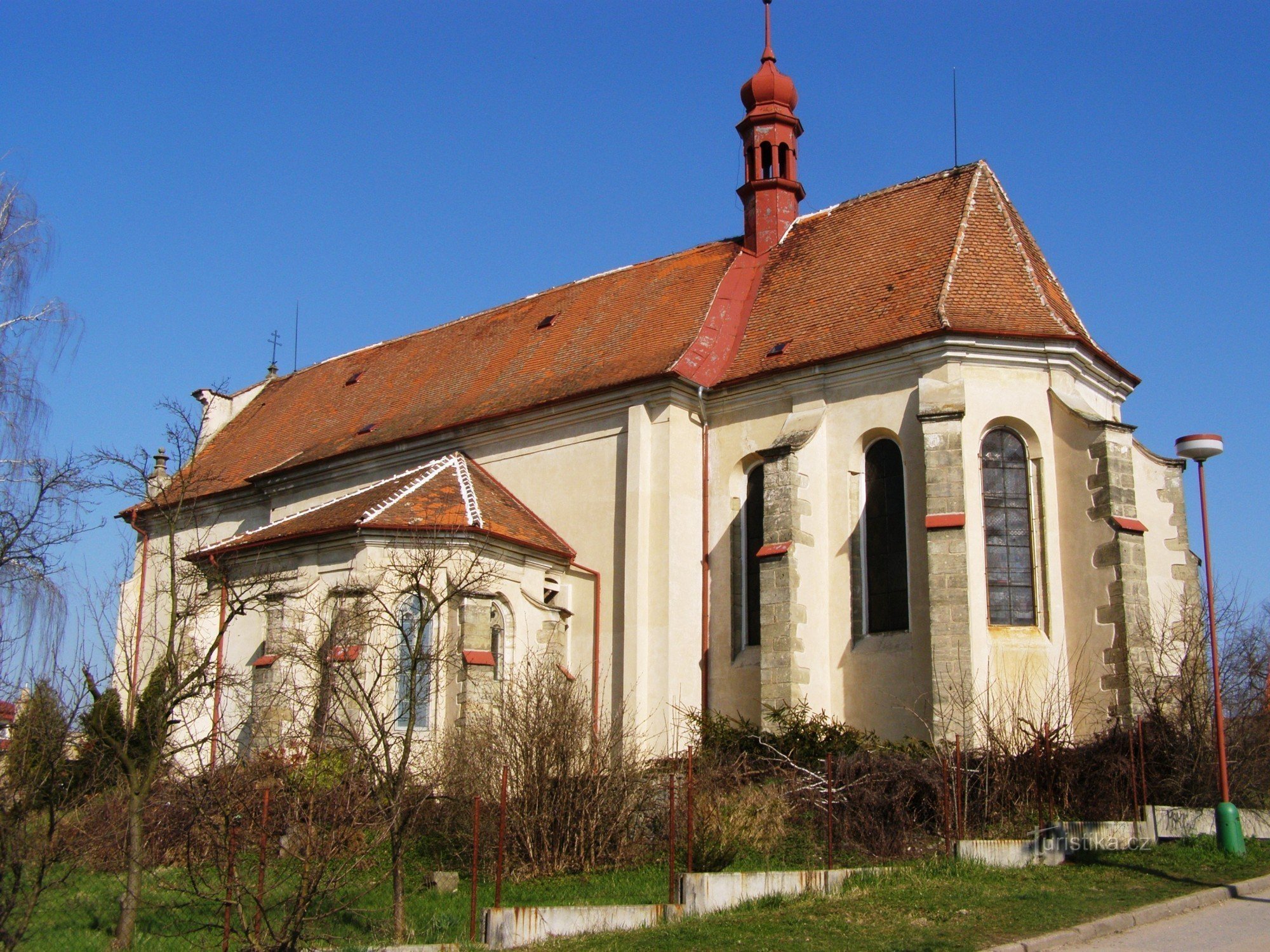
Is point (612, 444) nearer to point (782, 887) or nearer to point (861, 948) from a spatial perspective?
point (782, 887)

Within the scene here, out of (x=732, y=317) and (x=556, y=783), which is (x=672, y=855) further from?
(x=732, y=317)

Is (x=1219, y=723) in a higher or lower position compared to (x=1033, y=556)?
lower

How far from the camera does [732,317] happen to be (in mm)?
24375

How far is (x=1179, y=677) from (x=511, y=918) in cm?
1077

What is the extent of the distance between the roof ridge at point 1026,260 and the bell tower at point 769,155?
14.4ft

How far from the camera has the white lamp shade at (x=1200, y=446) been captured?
1445cm

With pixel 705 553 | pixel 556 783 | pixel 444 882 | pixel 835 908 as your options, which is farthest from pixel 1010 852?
pixel 705 553

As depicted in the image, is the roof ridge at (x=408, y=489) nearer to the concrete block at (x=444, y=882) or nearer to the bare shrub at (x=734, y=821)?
the concrete block at (x=444, y=882)

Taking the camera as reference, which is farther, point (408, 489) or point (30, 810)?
point (408, 489)

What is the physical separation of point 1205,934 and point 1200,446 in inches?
226

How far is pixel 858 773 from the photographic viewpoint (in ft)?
52.3

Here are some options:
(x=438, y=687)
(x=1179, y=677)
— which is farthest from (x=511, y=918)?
(x=1179, y=677)

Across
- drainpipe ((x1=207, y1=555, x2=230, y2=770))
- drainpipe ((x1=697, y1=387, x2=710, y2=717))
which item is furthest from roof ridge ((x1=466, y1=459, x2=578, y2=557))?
drainpipe ((x1=207, y1=555, x2=230, y2=770))

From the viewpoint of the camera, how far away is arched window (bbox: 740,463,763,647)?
2191 centimetres
